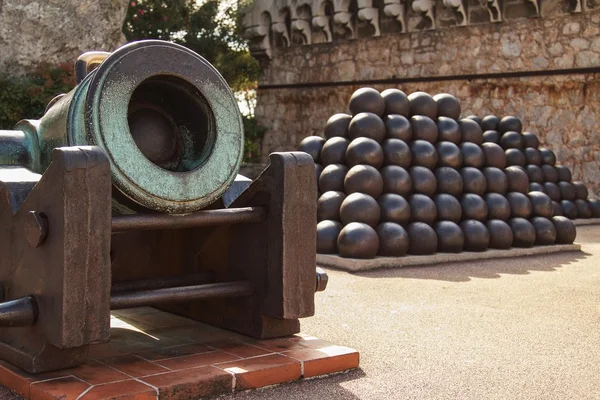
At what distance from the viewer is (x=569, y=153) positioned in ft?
42.9

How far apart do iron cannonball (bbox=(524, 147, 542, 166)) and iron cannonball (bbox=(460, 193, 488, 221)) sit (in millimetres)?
2120

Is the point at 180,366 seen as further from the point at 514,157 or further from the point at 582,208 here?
the point at 582,208

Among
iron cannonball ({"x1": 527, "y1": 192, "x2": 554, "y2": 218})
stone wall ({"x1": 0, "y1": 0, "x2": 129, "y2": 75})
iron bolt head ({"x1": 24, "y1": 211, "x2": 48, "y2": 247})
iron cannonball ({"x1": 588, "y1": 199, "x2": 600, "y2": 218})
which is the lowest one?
iron cannonball ({"x1": 588, "y1": 199, "x2": 600, "y2": 218})

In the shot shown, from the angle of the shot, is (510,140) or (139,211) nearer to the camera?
(139,211)

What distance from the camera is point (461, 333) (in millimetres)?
4043

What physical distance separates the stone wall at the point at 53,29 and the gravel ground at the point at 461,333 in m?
7.97

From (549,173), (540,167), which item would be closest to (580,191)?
(549,173)

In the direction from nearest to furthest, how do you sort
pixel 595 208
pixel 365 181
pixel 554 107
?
pixel 365 181, pixel 595 208, pixel 554 107

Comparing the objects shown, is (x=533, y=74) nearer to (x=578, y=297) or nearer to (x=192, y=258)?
(x=578, y=297)

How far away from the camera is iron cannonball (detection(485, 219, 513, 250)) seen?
24.8 feet

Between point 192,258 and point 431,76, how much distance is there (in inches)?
463

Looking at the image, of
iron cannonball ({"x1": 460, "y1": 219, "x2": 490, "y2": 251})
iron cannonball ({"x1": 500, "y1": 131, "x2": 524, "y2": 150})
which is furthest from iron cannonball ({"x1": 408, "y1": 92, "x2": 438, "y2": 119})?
A: iron cannonball ({"x1": 500, "y1": 131, "x2": 524, "y2": 150})

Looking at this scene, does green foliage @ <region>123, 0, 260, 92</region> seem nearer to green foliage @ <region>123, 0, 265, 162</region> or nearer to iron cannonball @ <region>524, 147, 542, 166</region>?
green foliage @ <region>123, 0, 265, 162</region>

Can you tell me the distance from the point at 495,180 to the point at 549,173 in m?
2.39
